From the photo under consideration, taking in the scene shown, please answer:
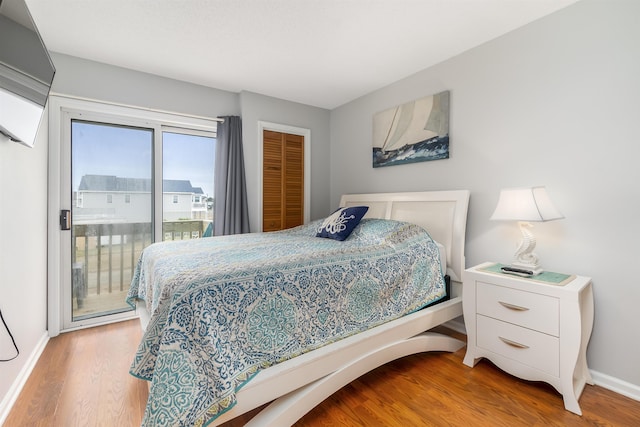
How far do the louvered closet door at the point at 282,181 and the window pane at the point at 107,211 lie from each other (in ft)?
4.07

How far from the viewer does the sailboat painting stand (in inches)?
105

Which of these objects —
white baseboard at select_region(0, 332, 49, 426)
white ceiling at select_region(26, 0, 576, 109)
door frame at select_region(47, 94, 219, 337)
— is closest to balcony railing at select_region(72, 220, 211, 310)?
door frame at select_region(47, 94, 219, 337)

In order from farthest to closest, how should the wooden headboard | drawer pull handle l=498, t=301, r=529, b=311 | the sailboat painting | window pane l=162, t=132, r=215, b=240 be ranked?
1. window pane l=162, t=132, r=215, b=240
2. the sailboat painting
3. the wooden headboard
4. drawer pull handle l=498, t=301, r=529, b=311

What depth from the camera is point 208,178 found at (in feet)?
11.0

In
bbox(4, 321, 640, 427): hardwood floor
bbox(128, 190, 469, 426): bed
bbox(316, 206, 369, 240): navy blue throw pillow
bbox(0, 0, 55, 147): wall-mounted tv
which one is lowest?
bbox(4, 321, 640, 427): hardwood floor

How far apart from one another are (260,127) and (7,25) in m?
2.40

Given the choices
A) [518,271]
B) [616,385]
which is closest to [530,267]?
[518,271]

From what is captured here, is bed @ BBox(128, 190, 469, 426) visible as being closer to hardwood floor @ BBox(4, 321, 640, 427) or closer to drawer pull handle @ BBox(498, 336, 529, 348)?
hardwood floor @ BBox(4, 321, 640, 427)

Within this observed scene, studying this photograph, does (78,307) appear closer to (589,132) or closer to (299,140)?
(299,140)

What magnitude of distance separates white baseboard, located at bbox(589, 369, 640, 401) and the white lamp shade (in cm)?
104

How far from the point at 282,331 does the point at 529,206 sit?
5.49 feet

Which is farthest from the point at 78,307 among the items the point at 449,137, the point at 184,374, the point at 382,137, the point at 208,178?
the point at 449,137

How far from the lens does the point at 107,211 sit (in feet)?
9.31

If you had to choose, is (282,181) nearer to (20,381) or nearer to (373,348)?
(373,348)
